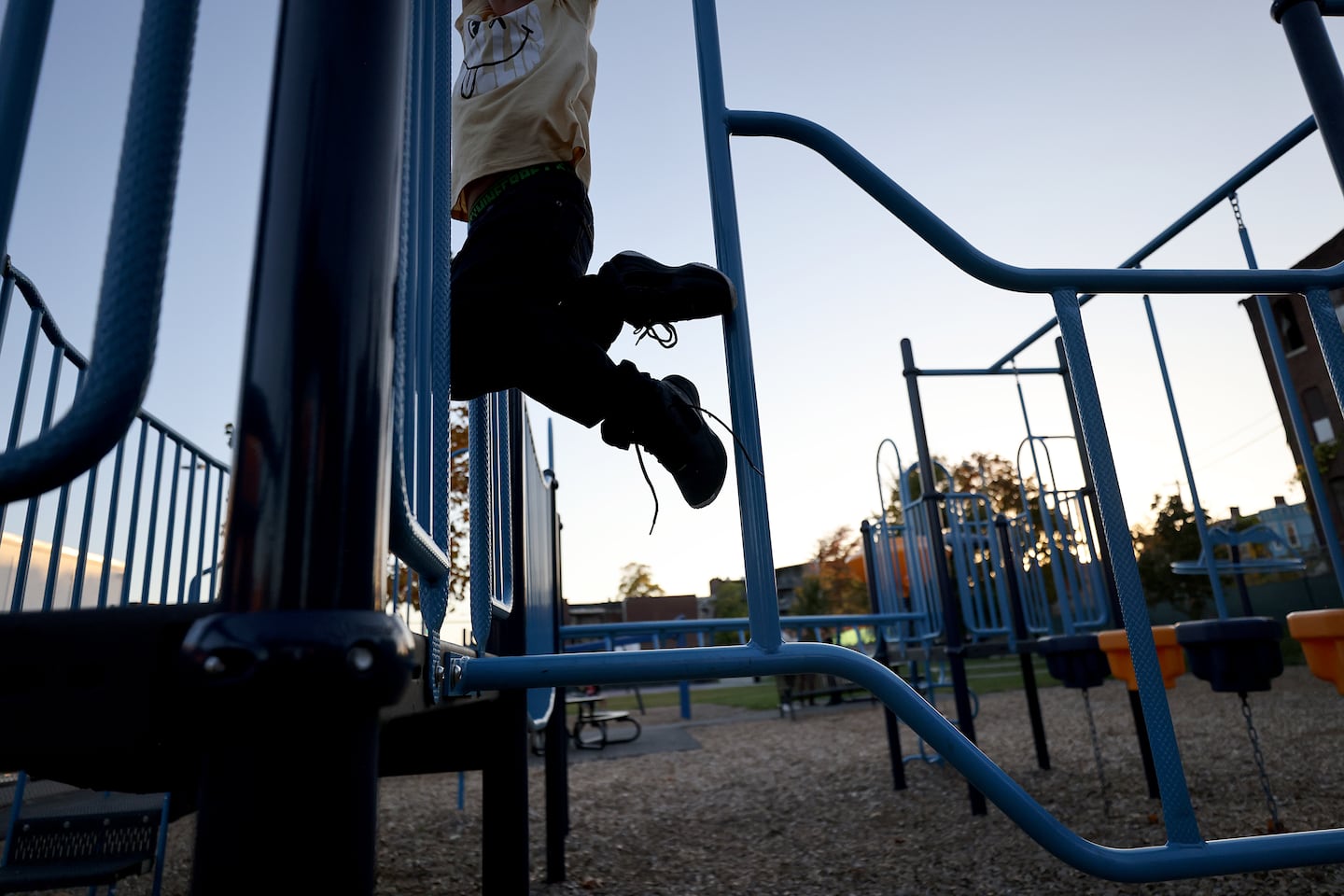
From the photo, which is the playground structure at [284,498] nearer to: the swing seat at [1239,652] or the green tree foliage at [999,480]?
the swing seat at [1239,652]

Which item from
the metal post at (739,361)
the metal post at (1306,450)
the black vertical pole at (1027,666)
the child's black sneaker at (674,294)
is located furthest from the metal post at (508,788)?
the black vertical pole at (1027,666)

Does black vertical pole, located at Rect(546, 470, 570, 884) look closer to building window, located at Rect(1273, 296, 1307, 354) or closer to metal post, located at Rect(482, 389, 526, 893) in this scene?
metal post, located at Rect(482, 389, 526, 893)

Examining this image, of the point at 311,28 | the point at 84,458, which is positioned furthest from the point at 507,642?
the point at 311,28

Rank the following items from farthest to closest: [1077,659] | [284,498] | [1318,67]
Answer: [1077,659]
[1318,67]
[284,498]

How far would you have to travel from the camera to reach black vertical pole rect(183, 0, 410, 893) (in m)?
0.35

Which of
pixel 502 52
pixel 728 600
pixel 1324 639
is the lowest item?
pixel 1324 639

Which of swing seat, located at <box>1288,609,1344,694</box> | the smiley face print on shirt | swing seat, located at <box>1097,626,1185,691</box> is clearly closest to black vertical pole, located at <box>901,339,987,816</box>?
swing seat, located at <box>1097,626,1185,691</box>

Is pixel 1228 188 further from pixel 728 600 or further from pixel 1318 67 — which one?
pixel 728 600

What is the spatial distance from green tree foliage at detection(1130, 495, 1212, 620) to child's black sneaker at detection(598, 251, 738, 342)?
59.2 ft

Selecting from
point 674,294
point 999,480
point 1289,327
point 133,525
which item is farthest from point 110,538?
point 1289,327

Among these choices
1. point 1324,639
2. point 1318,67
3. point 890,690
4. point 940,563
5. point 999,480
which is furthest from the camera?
point 999,480

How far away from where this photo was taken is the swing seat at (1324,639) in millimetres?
1618

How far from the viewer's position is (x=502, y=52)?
1344mm

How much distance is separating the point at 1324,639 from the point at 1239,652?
82 centimetres
